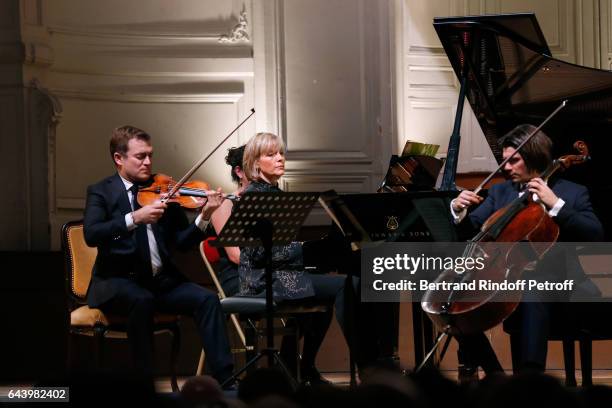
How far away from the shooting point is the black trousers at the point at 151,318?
390cm

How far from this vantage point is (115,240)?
4.01 meters

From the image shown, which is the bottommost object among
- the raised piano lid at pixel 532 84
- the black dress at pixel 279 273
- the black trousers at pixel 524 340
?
the black trousers at pixel 524 340

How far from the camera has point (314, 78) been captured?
5.71m

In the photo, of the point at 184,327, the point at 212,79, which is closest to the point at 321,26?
the point at 212,79

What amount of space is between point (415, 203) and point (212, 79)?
2024 millimetres

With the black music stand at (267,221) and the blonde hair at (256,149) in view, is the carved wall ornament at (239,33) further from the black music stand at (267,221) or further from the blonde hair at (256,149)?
the black music stand at (267,221)

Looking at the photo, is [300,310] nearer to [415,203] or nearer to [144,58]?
[415,203]

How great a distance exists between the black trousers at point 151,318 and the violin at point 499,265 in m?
0.78

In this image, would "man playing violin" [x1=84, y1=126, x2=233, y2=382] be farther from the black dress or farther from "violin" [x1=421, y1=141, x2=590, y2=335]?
"violin" [x1=421, y1=141, x2=590, y2=335]

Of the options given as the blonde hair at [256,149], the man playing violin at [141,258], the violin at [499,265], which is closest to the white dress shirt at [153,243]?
the man playing violin at [141,258]

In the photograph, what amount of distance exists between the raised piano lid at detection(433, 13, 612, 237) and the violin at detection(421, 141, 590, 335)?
1.50 feet

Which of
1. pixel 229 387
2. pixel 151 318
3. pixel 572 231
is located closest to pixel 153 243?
pixel 151 318

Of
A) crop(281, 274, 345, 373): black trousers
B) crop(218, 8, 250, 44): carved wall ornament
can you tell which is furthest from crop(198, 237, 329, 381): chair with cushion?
crop(218, 8, 250, 44): carved wall ornament

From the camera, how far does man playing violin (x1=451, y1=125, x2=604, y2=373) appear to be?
3742 millimetres
